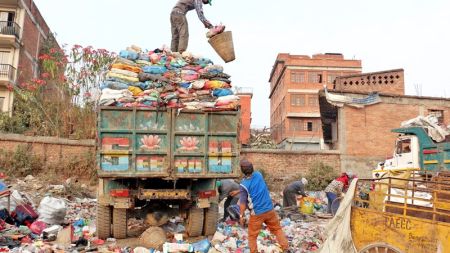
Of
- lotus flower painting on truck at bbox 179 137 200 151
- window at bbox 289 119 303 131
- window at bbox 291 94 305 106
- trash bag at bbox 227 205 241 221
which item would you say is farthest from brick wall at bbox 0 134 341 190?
window at bbox 291 94 305 106

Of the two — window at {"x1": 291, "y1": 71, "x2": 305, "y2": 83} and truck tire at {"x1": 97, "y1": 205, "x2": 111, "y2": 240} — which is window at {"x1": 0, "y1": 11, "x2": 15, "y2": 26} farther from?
window at {"x1": 291, "y1": 71, "x2": 305, "y2": 83}

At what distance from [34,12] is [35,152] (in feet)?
48.9

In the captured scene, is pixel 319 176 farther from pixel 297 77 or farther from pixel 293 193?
pixel 297 77

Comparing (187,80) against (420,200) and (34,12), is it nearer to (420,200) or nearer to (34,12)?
(420,200)

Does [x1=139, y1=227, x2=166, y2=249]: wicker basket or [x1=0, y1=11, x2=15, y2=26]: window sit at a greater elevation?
[x1=0, y1=11, x2=15, y2=26]: window

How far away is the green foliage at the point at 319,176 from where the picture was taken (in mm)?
15180

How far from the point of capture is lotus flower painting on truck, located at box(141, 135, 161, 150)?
5.56 meters

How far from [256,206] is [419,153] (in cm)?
779

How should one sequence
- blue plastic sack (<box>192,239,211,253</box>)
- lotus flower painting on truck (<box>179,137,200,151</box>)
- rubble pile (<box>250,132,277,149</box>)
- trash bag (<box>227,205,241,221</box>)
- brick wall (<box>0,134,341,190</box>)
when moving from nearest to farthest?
blue plastic sack (<box>192,239,211,253</box>) → lotus flower painting on truck (<box>179,137,200,151</box>) → trash bag (<box>227,205,241,221</box>) → brick wall (<box>0,134,341,190</box>) → rubble pile (<box>250,132,277,149</box>)

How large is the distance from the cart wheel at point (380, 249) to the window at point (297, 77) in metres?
34.2

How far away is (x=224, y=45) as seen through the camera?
6.77 m

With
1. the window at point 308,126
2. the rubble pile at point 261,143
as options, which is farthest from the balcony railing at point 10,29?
the window at point 308,126

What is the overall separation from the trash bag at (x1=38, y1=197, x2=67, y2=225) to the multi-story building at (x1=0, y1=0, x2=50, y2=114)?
55.1ft

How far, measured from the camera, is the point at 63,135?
15.4 meters
